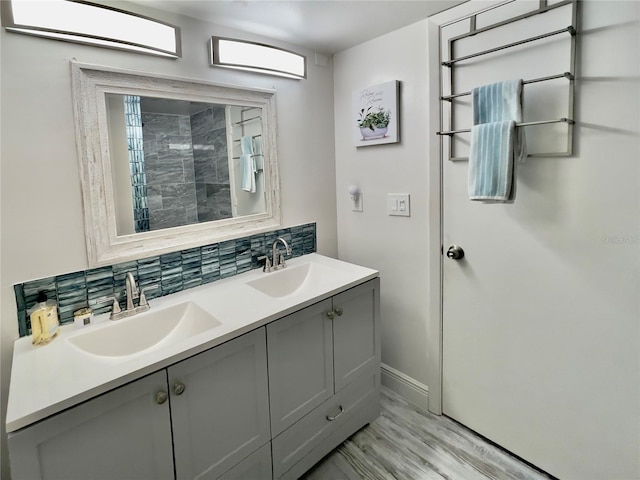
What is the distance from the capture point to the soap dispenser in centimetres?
123

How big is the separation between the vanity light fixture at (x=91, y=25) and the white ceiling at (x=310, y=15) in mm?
139

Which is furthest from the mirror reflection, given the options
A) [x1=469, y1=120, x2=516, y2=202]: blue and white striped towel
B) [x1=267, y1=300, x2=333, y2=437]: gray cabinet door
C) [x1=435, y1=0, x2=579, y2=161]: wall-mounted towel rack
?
[x1=469, y1=120, x2=516, y2=202]: blue and white striped towel

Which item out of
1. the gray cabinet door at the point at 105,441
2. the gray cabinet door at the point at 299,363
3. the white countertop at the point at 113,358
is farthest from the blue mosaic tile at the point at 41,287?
the gray cabinet door at the point at 299,363

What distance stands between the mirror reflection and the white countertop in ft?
1.26

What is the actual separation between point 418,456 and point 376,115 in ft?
5.81

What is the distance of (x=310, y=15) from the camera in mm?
1661

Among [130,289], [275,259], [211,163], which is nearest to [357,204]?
[275,259]

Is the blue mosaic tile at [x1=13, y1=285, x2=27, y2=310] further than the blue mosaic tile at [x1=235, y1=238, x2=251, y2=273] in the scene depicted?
No

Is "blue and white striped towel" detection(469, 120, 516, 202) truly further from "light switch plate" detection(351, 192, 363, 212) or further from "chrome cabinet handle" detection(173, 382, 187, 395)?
"chrome cabinet handle" detection(173, 382, 187, 395)

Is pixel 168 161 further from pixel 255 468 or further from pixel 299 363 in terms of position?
pixel 255 468

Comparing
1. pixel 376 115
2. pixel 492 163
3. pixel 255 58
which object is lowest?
pixel 492 163

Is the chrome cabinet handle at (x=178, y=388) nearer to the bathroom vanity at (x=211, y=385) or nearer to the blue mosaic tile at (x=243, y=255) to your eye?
the bathroom vanity at (x=211, y=385)

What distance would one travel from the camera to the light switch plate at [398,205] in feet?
6.43

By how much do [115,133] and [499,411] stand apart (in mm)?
2136
